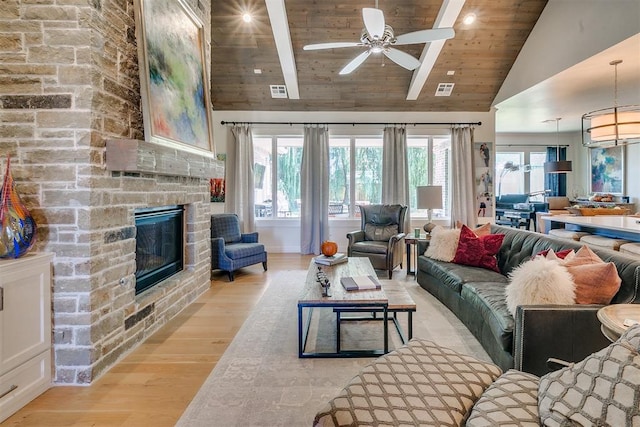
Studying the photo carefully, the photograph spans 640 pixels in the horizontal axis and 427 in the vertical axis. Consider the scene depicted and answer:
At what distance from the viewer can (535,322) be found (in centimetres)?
198

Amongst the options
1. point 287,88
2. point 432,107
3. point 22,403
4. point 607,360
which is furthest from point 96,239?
point 432,107

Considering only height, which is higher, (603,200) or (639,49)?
(639,49)

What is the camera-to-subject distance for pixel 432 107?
678 centimetres

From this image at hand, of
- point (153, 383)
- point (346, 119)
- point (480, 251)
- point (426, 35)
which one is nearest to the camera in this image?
point (153, 383)

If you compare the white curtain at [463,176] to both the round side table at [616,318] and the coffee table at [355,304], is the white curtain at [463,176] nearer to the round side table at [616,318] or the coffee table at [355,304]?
the coffee table at [355,304]

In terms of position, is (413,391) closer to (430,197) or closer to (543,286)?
(543,286)

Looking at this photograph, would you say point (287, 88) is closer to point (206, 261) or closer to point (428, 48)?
point (428, 48)

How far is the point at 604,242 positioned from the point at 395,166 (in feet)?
11.5

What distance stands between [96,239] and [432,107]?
6250mm

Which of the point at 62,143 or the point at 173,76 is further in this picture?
the point at 173,76

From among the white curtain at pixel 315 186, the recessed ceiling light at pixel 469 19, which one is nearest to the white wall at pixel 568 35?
the recessed ceiling light at pixel 469 19

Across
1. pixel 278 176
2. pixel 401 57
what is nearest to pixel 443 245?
pixel 401 57

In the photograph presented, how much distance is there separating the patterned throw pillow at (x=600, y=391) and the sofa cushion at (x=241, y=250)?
402cm

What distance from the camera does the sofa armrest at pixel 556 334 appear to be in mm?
1952
